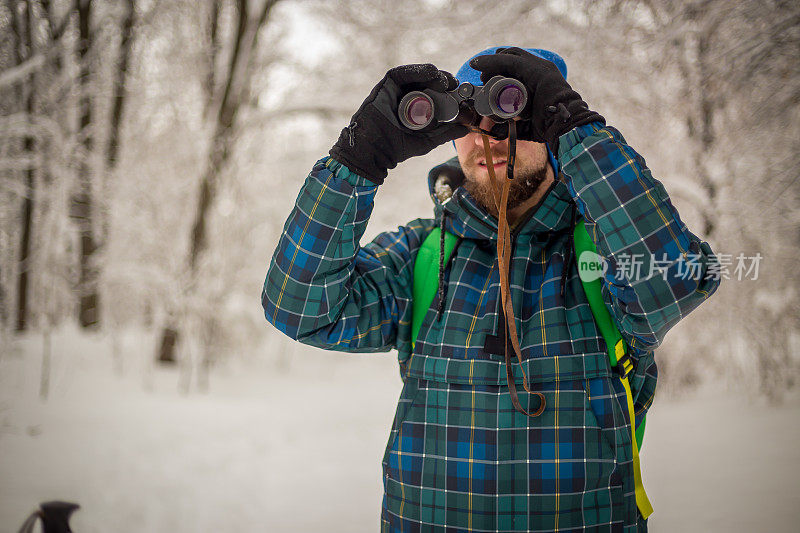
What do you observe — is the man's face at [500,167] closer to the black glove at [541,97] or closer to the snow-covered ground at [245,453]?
the black glove at [541,97]

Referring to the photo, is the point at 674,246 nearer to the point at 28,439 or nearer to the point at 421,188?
the point at 28,439

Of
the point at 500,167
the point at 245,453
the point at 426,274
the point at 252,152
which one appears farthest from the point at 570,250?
the point at 252,152

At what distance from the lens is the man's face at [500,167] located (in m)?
1.31

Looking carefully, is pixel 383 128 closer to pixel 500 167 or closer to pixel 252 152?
pixel 500 167

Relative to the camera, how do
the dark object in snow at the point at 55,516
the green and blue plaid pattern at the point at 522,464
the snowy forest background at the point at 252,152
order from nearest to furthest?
the green and blue plaid pattern at the point at 522,464 < the dark object in snow at the point at 55,516 < the snowy forest background at the point at 252,152

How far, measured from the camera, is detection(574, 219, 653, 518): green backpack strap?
1197 millimetres

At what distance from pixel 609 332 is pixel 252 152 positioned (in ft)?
17.0

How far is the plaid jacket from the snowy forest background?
212 centimetres

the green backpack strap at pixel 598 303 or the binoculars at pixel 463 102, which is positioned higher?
the binoculars at pixel 463 102

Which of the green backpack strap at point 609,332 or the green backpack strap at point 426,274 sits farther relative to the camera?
the green backpack strap at point 426,274

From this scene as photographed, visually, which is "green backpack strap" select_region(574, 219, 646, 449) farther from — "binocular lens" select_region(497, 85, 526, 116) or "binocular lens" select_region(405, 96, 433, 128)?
"binocular lens" select_region(405, 96, 433, 128)

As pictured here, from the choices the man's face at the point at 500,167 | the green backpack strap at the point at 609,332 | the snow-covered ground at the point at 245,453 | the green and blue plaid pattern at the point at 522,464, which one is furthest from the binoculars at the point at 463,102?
the snow-covered ground at the point at 245,453

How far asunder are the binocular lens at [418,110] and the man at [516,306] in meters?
0.04

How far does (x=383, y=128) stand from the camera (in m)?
1.20
